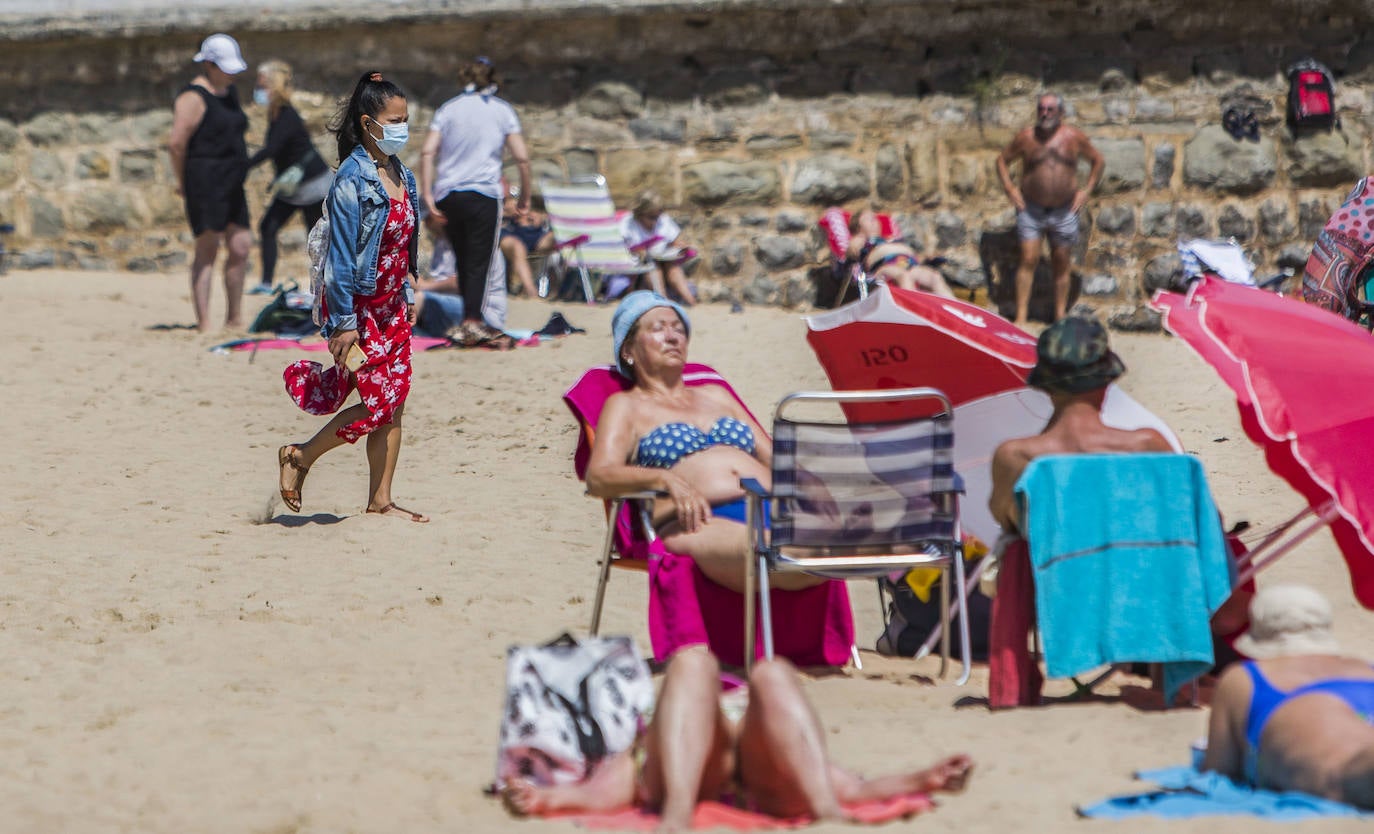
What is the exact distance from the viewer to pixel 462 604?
5480 mm

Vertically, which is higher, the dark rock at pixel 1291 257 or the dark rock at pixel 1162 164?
the dark rock at pixel 1162 164

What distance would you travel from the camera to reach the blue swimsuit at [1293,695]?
136 inches

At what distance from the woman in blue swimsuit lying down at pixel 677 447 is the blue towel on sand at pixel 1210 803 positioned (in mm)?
1389

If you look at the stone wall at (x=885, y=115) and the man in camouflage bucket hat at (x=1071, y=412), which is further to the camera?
the stone wall at (x=885, y=115)

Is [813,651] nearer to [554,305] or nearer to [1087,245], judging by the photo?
[554,305]

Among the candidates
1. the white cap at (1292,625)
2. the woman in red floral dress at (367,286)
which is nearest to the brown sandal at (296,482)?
the woman in red floral dress at (367,286)

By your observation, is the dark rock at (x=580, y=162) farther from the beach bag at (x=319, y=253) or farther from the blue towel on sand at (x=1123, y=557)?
the blue towel on sand at (x=1123, y=557)

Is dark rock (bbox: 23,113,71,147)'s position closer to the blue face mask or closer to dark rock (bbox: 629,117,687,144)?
dark rock (bbox: 629,117,687,144)

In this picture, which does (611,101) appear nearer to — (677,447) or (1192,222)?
(1192,222)

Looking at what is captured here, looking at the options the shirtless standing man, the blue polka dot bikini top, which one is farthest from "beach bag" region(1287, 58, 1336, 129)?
the blue polka dot bikini top

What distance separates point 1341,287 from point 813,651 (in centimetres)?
256

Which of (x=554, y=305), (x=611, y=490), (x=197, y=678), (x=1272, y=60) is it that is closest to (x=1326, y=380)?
(x=611, y=490)

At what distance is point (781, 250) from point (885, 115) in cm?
118

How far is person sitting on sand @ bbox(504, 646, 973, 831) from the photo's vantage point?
3451 mm
